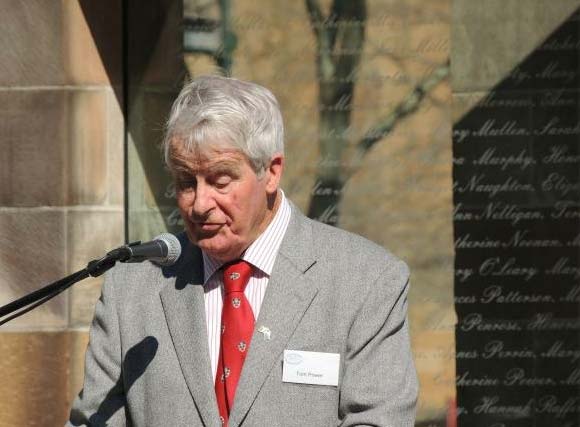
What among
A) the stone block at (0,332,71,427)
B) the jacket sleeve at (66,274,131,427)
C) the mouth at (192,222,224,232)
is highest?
the mouth at (192,222,224,232)

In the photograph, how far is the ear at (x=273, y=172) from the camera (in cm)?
397

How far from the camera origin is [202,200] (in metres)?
3.83

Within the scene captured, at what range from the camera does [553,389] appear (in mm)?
6883

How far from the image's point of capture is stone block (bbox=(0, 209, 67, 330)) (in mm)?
6805

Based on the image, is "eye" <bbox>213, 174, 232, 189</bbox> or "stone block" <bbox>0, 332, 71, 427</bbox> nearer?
"eye" <bbox>213, 174, 232, 189</bbox>

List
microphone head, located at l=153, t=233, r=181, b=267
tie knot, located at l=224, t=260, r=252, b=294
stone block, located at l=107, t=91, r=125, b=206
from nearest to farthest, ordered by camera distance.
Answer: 1. microphone head, located at l=153, t=233, r=181, b=267
2. tie knot, located at l=224, t=260, r=252, b=294
3. stone block, located at l=107, t=91, r=125, b=206

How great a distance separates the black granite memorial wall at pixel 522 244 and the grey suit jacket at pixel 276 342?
2792 mm

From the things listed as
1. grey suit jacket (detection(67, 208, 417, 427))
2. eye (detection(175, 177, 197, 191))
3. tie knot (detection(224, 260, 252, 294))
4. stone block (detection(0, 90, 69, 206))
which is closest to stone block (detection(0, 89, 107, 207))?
stone block (detection(0, 90, 69, 206))

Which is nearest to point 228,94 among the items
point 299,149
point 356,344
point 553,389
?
point 356,344

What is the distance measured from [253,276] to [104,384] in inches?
20.9

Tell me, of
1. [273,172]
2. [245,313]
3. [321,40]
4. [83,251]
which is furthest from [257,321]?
[321,40]

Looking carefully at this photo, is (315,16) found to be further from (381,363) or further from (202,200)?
(381,363)

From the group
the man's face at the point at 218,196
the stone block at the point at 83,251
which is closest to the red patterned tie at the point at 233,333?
the man's face at the point at 218,196

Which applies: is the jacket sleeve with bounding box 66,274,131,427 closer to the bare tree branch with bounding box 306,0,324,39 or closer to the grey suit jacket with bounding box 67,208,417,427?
the grey suit jacket with bounding box 67,208,417,427
